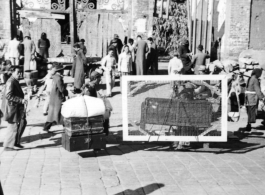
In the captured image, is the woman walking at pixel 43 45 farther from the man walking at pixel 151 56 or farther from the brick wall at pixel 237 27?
the brick wall at pixel 237 27

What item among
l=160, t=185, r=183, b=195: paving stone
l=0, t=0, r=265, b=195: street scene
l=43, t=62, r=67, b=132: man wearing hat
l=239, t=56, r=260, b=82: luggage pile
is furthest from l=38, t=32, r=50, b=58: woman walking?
l=160, t=185, r=183, b=195: paving stone

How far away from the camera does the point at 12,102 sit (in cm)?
946

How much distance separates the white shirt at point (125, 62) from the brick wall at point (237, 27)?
167 inches

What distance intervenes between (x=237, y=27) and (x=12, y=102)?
10.6 m

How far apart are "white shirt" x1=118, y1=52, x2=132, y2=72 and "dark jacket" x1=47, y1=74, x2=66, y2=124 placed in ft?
17.2

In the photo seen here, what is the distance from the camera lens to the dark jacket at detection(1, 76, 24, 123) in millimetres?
9391

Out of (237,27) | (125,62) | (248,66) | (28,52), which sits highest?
(237,27)

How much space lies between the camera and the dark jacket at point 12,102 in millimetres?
9391

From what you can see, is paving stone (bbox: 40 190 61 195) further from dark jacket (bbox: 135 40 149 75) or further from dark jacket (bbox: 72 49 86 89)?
dark jacket (bbox: 135 40 149 75)

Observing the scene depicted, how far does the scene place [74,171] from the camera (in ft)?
27.1

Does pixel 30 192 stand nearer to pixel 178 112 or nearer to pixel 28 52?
pixel 178 112

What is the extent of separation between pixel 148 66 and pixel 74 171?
10167mm

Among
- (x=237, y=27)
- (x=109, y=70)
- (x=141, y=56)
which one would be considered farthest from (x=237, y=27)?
(x=109, y=70)

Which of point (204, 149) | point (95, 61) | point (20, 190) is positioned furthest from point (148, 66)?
point (20, 190)
